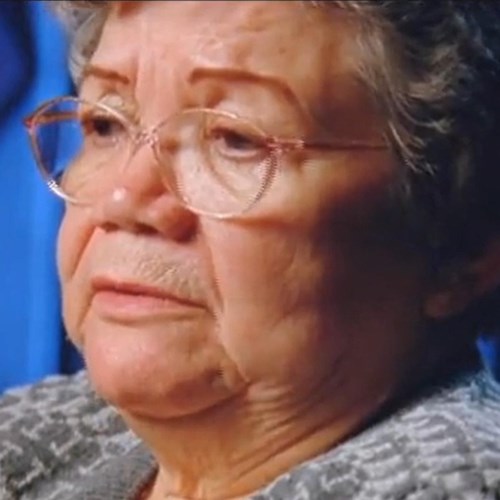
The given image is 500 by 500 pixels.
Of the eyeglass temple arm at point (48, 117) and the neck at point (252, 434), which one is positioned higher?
the eyeglass temple arm at point (48, 117)

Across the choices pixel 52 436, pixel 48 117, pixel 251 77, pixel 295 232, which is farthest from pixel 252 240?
pixel 52 436

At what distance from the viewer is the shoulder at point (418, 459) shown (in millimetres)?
1302

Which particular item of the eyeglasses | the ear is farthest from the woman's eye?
the ear

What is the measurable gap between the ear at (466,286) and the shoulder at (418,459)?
74 mm

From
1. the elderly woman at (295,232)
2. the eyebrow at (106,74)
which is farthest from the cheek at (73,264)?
the eyebrow at (106,74)

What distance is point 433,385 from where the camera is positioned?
147cm

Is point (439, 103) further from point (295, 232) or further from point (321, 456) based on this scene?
point (321, 456)

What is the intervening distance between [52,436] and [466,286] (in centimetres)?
50

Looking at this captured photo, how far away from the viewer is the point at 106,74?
144cm

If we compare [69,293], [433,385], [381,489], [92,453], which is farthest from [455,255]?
[92,453]

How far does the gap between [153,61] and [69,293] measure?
0.78 ft

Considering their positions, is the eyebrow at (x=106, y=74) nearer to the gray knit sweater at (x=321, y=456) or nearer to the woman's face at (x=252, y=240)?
the woman's face at (x=252, y=240)

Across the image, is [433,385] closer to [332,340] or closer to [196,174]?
[332,340]

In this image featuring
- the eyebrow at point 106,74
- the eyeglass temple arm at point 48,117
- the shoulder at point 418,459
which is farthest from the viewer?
the eyeglass temple arm at point 48,117
